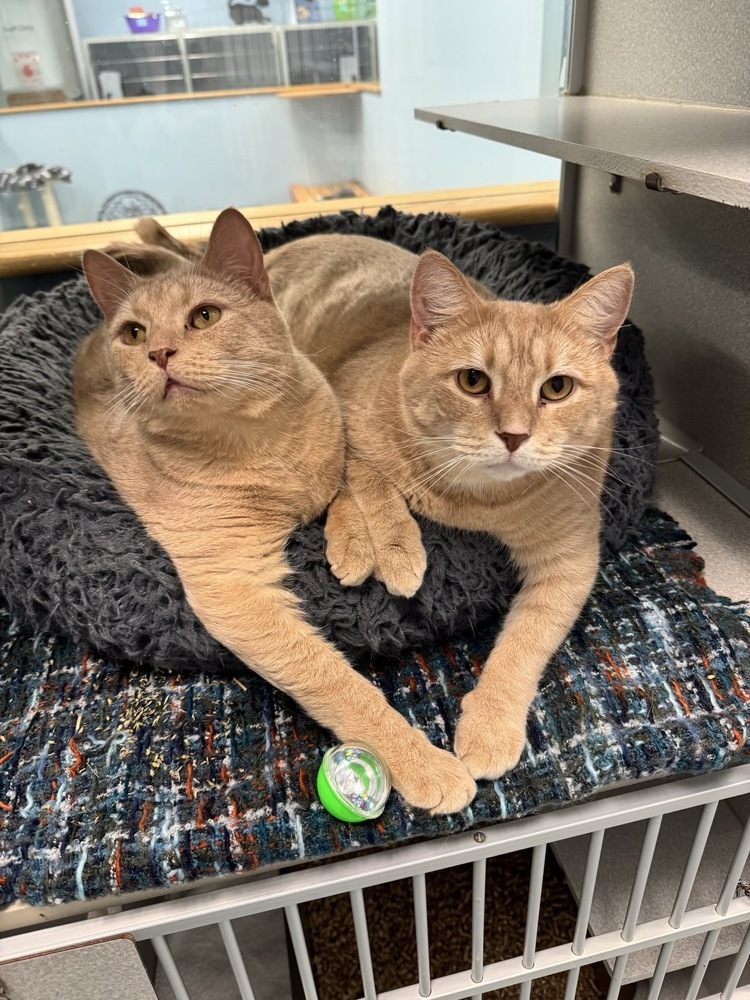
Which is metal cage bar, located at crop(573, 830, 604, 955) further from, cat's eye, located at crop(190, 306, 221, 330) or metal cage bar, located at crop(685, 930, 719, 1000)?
cat's eye, located at crop(190, 306, 221, 330)

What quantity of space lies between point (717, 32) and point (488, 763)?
1215mm

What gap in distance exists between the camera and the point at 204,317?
3.10 ft

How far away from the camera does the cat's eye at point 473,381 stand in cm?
90

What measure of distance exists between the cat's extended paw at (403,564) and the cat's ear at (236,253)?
15.8 inches

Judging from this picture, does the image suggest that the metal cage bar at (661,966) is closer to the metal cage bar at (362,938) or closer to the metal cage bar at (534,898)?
the metal cage bar at (534,898)

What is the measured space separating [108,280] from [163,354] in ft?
0.62

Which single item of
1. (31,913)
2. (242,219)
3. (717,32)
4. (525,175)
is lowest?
(31,913)

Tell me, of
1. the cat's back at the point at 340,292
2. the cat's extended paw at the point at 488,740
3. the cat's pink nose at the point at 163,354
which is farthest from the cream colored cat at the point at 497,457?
the cat's pink nose at the point at 163,354

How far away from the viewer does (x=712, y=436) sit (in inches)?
53.3

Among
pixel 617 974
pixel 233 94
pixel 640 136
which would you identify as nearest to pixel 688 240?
pixel 640 136

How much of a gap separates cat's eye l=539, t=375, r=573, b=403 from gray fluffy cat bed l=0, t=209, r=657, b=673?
22 cm

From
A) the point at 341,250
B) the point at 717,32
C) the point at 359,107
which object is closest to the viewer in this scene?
the point at 717,32

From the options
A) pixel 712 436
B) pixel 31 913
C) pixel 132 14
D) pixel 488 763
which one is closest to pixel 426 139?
pixel 132 14

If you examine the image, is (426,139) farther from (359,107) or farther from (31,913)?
(31,913)
